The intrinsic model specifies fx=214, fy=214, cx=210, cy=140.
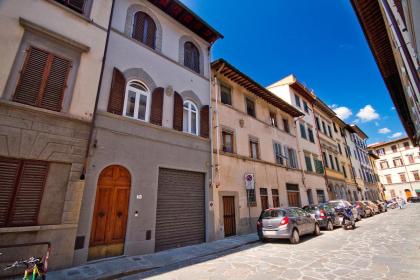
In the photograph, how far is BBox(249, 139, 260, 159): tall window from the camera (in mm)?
14748

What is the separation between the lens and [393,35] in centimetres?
1071

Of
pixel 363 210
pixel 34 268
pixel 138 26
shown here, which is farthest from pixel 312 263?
pixel 363 210

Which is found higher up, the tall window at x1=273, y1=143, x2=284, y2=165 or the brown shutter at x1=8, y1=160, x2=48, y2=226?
the tall window at x1=273, y1=143, x2=284, y2=165

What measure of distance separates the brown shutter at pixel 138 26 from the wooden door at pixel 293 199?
14.7m

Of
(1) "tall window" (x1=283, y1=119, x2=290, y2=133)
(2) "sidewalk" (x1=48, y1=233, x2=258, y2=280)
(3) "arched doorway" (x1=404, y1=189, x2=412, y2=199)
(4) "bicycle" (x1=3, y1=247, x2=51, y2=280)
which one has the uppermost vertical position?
(1) "tall window" (x1=283, y1=119, x2=290, y2=133)

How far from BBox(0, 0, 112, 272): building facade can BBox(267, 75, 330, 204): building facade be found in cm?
1773

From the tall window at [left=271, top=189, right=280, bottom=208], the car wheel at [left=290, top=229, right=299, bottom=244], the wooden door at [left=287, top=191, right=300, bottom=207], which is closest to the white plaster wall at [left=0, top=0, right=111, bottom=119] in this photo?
the car wheel at [left=290, top=229, right=299, bottom=244]

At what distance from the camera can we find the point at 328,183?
2320 centimetres

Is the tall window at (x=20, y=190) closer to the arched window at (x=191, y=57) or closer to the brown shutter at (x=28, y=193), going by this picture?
the brown shutter at (x=28, y=193)

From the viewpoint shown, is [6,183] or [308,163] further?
[308,163]

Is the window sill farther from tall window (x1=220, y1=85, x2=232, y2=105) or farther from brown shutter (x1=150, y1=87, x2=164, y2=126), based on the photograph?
tall window (x1=220, y1=85, x2=232, y2=105)

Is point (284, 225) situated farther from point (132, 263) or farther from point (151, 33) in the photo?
point (151, 33)

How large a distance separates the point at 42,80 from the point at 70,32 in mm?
2095

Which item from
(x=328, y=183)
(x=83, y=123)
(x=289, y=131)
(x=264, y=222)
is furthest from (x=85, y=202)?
(x=328, y=183)
